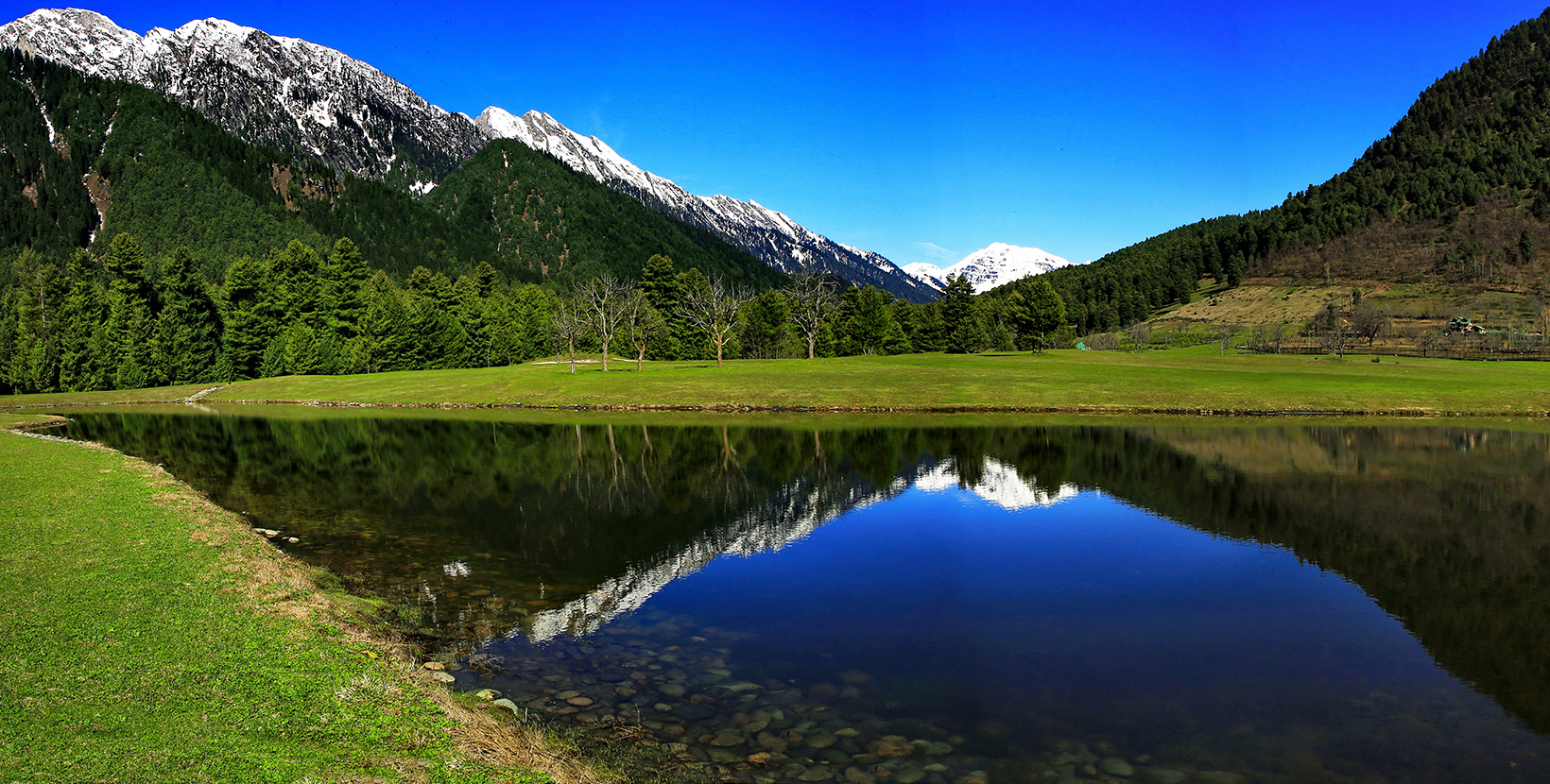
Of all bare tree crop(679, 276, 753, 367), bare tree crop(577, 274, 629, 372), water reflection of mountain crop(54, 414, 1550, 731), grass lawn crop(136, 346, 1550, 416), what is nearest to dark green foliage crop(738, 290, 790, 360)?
bare tree crop(679, 276, 753, 367)

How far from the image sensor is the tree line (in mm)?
86062

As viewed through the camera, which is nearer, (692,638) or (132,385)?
(692,638)

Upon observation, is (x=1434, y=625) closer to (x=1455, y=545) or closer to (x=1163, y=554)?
(x=1163, y=554)

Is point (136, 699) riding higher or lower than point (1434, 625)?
higher

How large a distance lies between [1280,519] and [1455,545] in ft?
13.6

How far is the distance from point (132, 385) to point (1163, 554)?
10558 centimetres

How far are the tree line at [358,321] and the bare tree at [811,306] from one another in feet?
1.71

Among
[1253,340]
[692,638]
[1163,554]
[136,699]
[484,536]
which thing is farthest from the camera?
[1253,340]

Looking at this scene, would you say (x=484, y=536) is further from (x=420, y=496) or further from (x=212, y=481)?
(x=212, y=481)

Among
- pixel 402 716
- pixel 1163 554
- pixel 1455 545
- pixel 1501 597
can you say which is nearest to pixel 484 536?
pixel 402 716

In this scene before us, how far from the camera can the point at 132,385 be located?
3406 inches

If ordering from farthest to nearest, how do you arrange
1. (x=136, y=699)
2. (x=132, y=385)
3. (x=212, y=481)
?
(x=132, y=385)
(x=212, y=481)
(x=136, y=699)

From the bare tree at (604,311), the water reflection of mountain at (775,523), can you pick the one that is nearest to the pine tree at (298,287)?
the bare tree at (604,311)

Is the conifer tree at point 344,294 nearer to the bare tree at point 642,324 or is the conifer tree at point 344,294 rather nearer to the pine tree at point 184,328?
the pine tree at point 184,328
